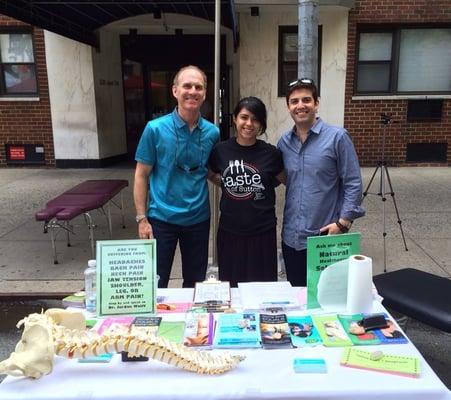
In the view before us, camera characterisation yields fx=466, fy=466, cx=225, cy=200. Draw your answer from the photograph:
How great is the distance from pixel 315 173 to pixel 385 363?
1.15 m

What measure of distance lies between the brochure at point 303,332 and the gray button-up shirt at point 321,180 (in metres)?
0.73

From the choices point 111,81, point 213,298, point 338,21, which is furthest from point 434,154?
point 213,298

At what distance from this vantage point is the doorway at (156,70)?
10.4 m

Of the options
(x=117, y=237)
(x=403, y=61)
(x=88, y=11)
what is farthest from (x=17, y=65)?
(x=403, y=61)

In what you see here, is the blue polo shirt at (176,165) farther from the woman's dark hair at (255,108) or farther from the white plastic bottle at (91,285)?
the white plastic bottle at (91,285)

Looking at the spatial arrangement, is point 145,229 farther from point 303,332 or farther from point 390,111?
point 390,111

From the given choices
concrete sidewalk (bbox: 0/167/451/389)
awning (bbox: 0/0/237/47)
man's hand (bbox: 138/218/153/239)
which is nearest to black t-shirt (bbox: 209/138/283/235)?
man's hand (bbox: 138/218/153/239)

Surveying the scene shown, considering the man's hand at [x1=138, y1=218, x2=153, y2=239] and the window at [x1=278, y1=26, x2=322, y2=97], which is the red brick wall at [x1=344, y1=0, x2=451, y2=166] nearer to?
the window at [x1=278, y1=26, x2=322, y2=97]

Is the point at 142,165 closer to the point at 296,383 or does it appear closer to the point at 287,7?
the point at 296,383

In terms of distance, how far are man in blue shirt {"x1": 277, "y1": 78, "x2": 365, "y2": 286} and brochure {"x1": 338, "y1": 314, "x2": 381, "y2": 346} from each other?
65 cm

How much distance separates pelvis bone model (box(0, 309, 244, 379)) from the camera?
1.53m

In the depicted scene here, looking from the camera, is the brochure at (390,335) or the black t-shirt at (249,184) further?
the black t-shirt at (249,184)

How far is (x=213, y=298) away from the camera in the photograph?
7.05ft

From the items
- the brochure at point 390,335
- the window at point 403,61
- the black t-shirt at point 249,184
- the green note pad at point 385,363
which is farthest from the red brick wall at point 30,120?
the green note pad at point 385,363
